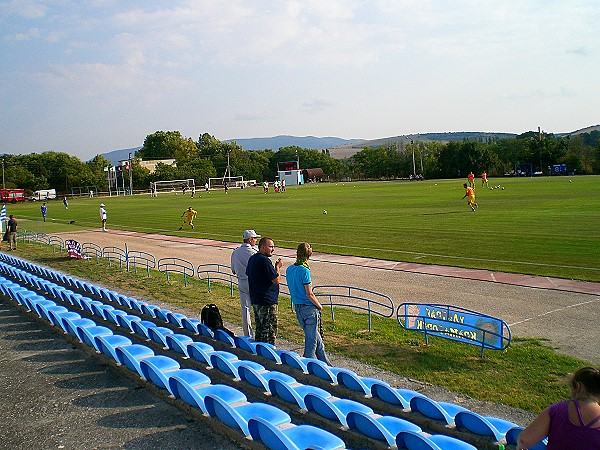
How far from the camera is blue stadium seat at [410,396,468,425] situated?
6980 millimetres

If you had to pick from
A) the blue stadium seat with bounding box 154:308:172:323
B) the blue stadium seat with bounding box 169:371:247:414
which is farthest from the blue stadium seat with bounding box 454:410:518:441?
the blue stadium seat with bounding box 154:308:172:323

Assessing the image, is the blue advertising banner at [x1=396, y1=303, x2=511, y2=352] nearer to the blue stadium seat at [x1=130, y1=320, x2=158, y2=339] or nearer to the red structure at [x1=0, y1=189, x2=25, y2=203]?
the blue stadium seat at [x1=130, y1=320, x2=158, y2=339]

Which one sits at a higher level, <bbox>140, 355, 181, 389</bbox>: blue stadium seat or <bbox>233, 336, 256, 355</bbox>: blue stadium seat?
<bbox>140, 355, 181, 389</bbox>: blue stadium seat

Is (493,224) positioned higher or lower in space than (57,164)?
lower

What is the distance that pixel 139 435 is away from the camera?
23.7ft

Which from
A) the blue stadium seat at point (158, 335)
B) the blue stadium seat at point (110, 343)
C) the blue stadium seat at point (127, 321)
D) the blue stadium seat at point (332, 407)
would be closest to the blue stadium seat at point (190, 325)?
the blue stadium seat at point (158, 335)

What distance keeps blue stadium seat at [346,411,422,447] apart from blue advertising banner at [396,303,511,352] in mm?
3885

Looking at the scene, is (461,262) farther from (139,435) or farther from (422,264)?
(139,435)

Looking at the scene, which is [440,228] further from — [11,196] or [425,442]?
[11,196]

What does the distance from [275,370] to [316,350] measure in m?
0.90

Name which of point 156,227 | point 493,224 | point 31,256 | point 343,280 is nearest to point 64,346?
point 343,280

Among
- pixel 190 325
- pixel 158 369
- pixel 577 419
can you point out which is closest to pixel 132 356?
pixel 158 369

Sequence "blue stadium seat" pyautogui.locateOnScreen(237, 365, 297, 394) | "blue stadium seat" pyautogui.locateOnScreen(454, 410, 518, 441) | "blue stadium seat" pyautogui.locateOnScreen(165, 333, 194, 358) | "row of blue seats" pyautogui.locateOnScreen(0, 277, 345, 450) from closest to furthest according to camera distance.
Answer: "row of blue seats" pyautogui.locateOnScreen(0, 277, 345, 450) < "blue stadium seat" pyautogui.locateOnScreen(454, 410, 518, 441) < "blue stadium seat" pyautogui.locateOnScreen(237, 365, 297, 394) < "blue stadium seat" pyautogui.locateOnScreen(165, 333, 194, 358)

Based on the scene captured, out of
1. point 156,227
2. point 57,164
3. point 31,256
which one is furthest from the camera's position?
point 57,164
